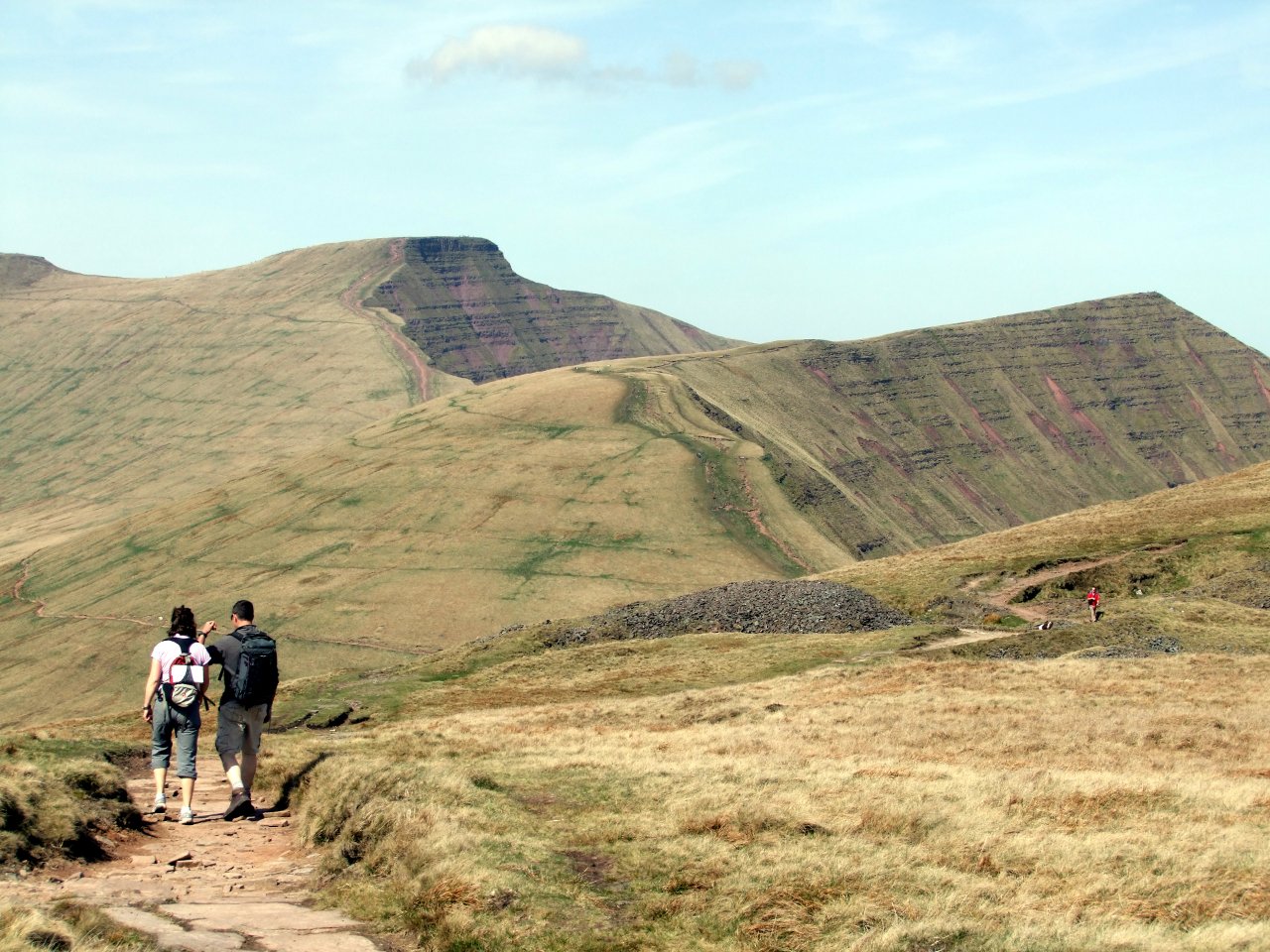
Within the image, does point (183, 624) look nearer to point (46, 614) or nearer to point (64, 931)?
point (64, 931)

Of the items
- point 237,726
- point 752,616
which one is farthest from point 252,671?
point 752,616

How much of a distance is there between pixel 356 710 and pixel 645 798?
28.5 metres

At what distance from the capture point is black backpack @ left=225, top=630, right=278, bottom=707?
65.5 feet

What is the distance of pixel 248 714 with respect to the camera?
2005 centimetres

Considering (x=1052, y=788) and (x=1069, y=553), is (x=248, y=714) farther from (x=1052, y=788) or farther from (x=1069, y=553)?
(x=1069, y=553)

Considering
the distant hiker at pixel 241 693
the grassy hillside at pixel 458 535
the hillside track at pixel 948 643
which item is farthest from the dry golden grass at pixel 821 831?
the grassy hillside at pixel 458 535

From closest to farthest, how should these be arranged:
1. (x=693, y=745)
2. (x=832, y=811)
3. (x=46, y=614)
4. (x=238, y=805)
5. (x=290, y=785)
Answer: (x=832, y=811), (x=238, y=805), (x=290, y=785), (x=693, y=745), (x=46, y=614)

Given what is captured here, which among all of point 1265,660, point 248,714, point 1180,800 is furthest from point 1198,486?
point 248,714

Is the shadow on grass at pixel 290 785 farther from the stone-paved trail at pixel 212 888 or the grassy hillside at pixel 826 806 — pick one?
the stone-paved trail at pixel 212 888

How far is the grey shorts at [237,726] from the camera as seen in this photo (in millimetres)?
19969

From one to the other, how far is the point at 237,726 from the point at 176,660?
143cm

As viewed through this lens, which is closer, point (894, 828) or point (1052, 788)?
point (894, 828)

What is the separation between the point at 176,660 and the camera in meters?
19.9

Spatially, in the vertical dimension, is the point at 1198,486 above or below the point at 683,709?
→ above
